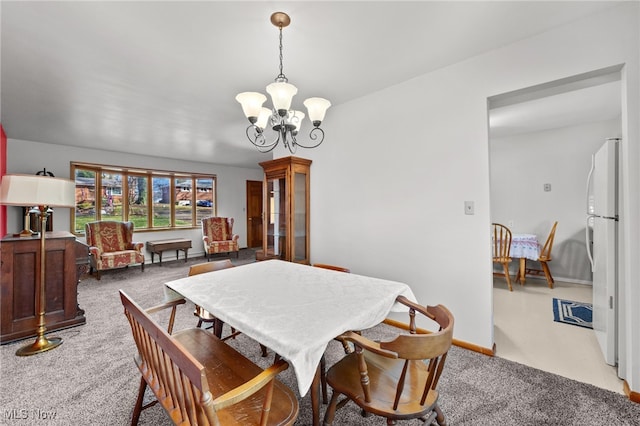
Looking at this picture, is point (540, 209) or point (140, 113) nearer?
point (140, 113)

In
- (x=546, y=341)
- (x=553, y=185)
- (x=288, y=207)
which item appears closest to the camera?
(x=546, y=341)

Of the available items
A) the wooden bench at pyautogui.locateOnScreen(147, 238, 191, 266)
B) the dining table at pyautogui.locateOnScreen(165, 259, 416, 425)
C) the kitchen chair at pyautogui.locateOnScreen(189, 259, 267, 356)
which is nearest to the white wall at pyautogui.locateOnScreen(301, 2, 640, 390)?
the dining table at pyautogui.locateOnScreen(165, 259, 416, 425)

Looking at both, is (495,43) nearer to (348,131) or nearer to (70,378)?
(348,131)

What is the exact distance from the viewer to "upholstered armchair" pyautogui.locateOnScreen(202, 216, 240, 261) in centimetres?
605

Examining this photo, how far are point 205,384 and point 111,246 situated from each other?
5.57 metres

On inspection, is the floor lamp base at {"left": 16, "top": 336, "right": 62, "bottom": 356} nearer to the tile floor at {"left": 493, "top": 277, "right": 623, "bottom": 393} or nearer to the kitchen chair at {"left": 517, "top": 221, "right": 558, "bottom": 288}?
the tile floor at {"left": 493, "top": 277, "right": 623, "bottom": 393}

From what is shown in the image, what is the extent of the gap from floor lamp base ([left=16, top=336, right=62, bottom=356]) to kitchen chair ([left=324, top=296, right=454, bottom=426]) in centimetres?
265

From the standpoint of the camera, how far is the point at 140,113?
11.2 feet

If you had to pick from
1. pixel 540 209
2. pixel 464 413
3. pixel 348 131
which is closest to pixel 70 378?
pixel 464 413

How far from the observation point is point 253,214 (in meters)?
7.93

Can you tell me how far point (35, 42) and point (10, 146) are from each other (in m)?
3.95

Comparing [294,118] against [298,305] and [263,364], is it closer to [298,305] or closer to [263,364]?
[298,305]

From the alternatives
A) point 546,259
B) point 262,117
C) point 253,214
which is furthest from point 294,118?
point 253,214

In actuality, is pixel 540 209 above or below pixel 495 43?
below
